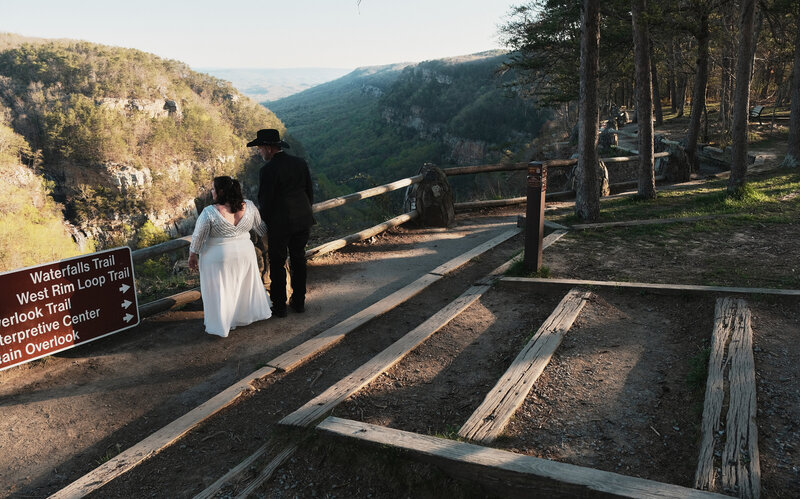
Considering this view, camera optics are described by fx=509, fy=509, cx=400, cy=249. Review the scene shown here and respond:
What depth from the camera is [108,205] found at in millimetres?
85000

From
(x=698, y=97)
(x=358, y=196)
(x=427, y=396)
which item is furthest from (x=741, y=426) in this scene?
(x=698, y=97)

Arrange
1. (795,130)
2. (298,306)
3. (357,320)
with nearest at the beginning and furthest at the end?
(357,320) < (298,306) < (795,130)

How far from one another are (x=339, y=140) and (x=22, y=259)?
4686 inches

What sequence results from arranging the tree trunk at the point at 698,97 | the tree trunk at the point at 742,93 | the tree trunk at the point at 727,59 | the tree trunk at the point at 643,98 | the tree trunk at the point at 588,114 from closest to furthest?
the tree trunk at the point at 588,114
the tree trunk at the point at 742,93
the tree trunk at the point at 643,98
the tree trunk at the point at 698,97
the tree trunk at the point at 727,59

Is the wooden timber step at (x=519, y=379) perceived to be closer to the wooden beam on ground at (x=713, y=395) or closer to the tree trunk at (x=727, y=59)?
the wooden beam on ground at (x=713, y=395)

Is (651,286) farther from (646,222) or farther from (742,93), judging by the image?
(742,93)

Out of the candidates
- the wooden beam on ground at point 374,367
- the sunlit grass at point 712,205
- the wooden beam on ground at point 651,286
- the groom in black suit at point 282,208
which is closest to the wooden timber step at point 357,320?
the wooden beam on ground at point 374,367

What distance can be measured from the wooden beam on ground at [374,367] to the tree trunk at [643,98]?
7.69 m

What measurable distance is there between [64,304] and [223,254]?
1.34m

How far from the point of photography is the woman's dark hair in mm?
4762

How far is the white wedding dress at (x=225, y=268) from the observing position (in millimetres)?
4723

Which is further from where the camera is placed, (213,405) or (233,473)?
(213,405)

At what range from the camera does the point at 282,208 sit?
516cm

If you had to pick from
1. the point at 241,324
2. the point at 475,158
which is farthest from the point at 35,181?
the point at 241,324
